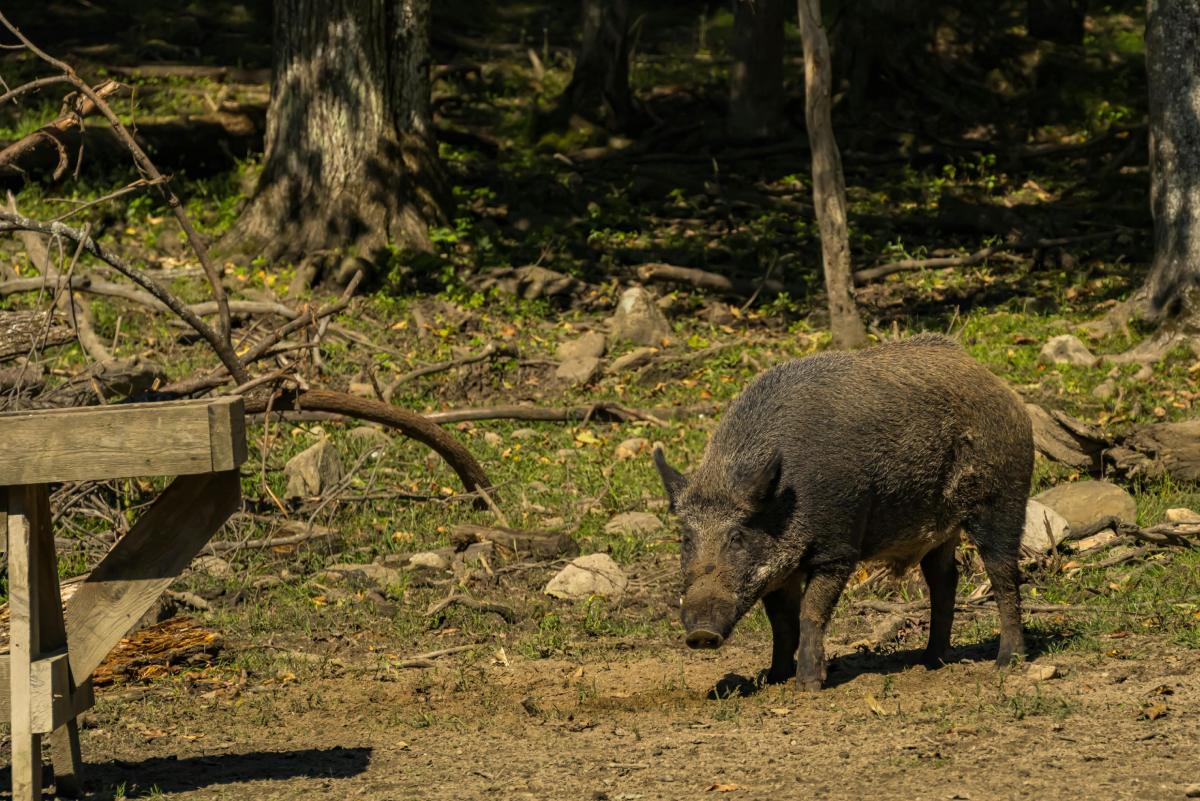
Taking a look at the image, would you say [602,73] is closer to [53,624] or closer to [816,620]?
[816,620]

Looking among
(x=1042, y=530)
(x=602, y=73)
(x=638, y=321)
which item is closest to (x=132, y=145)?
(x=1042, y=530)

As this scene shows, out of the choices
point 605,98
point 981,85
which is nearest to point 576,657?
point 605,98

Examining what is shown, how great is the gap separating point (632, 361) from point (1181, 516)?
17.4 feet

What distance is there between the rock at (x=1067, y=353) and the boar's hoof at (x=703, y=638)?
7.11m

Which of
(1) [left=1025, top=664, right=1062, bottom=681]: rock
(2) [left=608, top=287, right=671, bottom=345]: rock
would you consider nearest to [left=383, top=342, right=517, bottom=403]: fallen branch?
(2) [left=608, top=287, right=671, bottom=345]: rock

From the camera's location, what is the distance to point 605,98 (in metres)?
19.8

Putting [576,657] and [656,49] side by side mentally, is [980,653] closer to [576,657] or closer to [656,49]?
[576,657]

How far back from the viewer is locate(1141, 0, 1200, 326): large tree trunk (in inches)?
480

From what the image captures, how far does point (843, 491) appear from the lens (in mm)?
6543

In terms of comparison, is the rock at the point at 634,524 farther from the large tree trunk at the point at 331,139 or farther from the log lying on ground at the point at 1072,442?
the large tree trunk at the point at 331,139

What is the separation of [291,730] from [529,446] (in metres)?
4.90

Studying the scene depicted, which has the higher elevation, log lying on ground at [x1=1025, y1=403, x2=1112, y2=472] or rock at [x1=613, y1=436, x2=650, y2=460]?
log lying on ground at [x1=1025, y1=403, x2=1112, y2=472]

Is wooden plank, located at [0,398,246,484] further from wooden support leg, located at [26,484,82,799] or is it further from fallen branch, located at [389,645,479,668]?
fallen branch, located at [389,645,479,668]

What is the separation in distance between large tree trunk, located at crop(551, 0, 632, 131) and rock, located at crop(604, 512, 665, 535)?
11.0m
